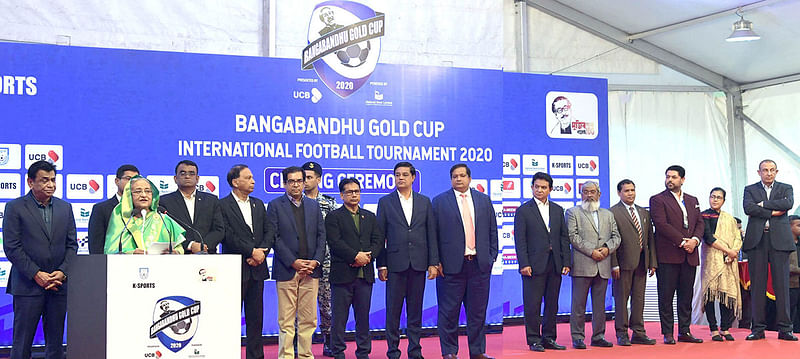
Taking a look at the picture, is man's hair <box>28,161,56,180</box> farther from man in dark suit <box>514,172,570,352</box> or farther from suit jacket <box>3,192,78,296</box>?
man in dark suit <box>514,172,570,352</box>

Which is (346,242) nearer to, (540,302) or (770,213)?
(540,302)

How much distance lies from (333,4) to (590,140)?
3.67 meters

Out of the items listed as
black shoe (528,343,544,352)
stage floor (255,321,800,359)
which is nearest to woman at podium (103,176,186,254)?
stage floor (255,321,800,359)

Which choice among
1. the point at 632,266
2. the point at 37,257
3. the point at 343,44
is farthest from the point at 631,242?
the point at 37,257

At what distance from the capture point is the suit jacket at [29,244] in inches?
206

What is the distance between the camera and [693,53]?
1185cm

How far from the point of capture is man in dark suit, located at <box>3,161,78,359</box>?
5246 mm

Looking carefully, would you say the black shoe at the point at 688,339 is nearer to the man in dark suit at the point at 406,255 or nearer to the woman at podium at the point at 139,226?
the man in dark suit at the point at 406,255

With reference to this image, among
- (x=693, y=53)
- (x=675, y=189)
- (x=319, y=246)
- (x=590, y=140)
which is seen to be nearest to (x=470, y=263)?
(x=319, y=246)

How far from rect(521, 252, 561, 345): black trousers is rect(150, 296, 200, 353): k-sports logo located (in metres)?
4.01

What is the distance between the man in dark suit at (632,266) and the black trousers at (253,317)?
3149 mm

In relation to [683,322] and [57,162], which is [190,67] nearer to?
[57,162]

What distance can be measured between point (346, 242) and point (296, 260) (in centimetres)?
44

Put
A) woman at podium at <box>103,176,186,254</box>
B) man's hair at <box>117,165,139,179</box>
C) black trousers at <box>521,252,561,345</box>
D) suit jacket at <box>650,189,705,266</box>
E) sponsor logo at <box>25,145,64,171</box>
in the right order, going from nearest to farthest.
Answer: woman at podium at <box>103,176,186,254</box> → man's hair at <box>117,165,139,179</box> → sponsor logo at <box>25,145,64,171</box> → black trousers at <box>521,252,561,345</box> → suit jacket at <box>650,189,705,266</box>
